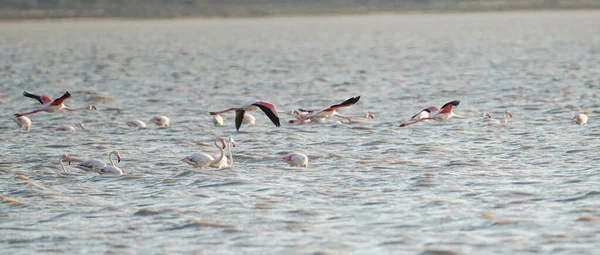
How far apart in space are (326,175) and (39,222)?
12.7 feet

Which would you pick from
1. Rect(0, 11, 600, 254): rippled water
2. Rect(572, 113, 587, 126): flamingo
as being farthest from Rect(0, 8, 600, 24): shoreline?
Rect(572, 113, 587, 126): flamingo

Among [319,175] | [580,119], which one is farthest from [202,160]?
[580,119]

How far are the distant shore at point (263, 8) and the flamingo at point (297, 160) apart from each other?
11230cm

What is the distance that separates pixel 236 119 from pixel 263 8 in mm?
127609

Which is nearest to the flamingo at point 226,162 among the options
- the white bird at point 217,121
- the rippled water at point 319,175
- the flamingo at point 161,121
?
the rippled water at point 319,175

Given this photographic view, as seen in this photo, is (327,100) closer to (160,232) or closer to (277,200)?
(277,200)

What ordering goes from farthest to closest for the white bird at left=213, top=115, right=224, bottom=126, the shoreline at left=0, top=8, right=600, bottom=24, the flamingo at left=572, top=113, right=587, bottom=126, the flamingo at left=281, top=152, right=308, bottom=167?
the shoreline at left=0, top=8, right=600, bottom=24
the white bird at left=213, top=115, right=224, bottom=126
the flamingo at left=572, top=113, right=587, bottom=126
the flamingo at left=281, top=152, right=308, bottom=167

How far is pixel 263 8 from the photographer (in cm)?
14212

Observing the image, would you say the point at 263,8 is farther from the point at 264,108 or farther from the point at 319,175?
the point at 319,175

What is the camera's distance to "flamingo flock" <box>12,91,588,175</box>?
13.6m

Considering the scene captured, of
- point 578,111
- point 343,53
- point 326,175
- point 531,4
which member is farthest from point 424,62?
point 531,4

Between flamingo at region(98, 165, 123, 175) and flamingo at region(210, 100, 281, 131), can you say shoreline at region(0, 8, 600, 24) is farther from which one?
flamingo at region(98, 165, 123, 175)

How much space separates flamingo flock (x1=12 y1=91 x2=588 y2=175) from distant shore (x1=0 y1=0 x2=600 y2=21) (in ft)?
352

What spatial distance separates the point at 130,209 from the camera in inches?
443
